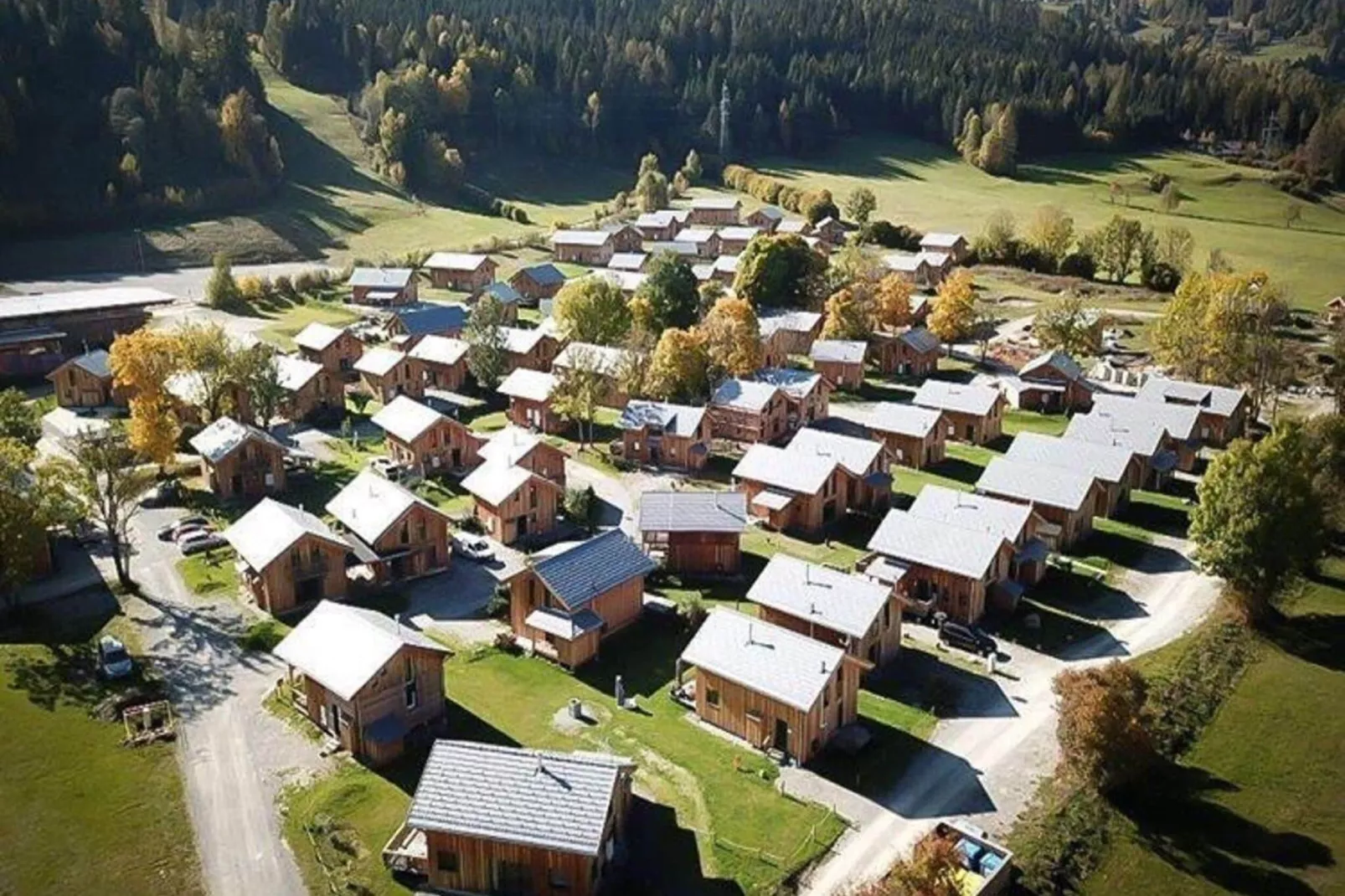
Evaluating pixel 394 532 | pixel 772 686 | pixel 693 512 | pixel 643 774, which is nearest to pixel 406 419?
pixel 394 532

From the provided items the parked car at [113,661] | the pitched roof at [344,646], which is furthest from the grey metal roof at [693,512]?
the parked car at [113,661]

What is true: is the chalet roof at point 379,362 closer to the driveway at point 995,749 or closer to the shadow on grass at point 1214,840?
the driveway at point 995,749

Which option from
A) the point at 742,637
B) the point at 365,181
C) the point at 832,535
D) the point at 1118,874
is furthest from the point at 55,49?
the point at 1118,874

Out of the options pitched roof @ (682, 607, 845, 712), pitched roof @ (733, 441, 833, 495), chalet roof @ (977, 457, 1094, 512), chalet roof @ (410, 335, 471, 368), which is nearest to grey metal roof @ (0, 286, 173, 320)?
chalet roof @ (410, 335, 471, 368)

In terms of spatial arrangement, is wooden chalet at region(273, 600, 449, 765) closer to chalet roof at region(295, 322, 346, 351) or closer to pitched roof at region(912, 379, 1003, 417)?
pitched roof at region(912, 379, 1003, 417)

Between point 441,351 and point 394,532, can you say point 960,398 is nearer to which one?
point 441,351

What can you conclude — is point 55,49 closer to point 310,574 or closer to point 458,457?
point 458,457
